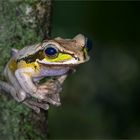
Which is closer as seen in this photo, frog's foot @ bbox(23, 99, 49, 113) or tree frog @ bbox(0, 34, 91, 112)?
tree frog @ bbox(0, 34, 91, 112)

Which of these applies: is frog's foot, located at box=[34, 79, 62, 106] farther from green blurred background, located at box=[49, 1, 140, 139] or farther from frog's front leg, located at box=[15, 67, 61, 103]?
green blurred background, located at box=[49, 1, 140, 139]

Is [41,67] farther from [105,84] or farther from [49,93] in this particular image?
[105,84]

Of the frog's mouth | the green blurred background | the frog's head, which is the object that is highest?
the frog's head

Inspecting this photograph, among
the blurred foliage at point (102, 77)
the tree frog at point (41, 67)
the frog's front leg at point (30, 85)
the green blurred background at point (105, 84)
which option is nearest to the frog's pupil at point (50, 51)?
A: the tree frog at point (41, 67)

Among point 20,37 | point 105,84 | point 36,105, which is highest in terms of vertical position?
point 20,37

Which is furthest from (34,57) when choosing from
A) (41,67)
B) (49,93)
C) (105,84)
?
(105,84)

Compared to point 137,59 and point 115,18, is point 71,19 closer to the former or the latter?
point 115,18

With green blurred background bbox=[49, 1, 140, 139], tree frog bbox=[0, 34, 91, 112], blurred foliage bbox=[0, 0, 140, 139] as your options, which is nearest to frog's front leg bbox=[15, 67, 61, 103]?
tree frog bbox=[0, 34, 91, 112]
